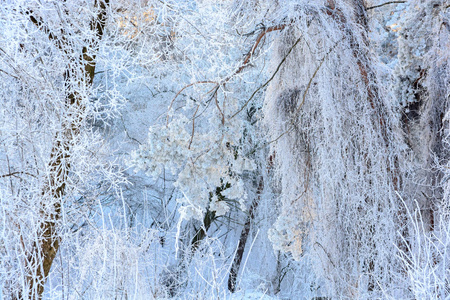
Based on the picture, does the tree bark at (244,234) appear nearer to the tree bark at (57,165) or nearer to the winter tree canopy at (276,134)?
the winter tree canopy at (276,134)

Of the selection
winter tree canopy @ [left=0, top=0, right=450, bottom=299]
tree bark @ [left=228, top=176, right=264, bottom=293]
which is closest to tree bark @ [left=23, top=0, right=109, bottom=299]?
winter tree canopy @ [left=0, top=0, right=450, bottom=299]

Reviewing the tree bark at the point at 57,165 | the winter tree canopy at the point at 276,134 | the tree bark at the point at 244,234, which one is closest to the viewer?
the winter tree canopy at the point at 276,134

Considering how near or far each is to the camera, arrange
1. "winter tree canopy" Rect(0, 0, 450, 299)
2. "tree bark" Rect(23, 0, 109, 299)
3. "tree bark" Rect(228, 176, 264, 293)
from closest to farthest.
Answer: "winter tree canopy" Rect(0, 0, 450, 299), "tree bark" Rect(23, 0, 109, 299), "tree bark" Rect(228, 176, 264, 293)

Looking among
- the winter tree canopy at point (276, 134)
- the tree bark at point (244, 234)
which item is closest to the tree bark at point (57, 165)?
the winter tree canopy at point (276, 134)

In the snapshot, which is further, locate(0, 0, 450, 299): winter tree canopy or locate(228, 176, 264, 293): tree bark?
locate(228, 176, 264, 293): tree bark

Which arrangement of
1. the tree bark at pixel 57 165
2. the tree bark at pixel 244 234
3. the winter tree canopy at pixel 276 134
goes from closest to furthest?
the winter tree canopy at pixel 276 134, the tree bark at pixel 57 165, the tree bark at pixel 244 234

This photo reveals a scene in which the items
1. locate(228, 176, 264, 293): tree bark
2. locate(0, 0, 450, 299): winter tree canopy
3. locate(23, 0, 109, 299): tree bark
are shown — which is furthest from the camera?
locate(228, 176, 264, 293): tree bark

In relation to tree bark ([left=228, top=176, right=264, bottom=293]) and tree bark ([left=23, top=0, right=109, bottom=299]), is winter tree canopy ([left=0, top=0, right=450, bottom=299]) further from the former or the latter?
tree bark ([left=228, top=176, right=264, bottom=293])

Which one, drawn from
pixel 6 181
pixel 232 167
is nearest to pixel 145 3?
pixel 232 167

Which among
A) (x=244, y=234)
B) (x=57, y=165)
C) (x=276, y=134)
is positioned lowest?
(x=244, y=234)

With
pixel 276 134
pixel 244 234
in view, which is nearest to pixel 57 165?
pixel 276 134

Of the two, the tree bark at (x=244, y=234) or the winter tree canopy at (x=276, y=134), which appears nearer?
the winter tree canopy at (x=276, y=134)

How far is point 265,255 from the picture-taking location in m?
8.30

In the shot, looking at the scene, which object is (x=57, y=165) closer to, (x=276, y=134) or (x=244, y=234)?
(x=276, y=134)
